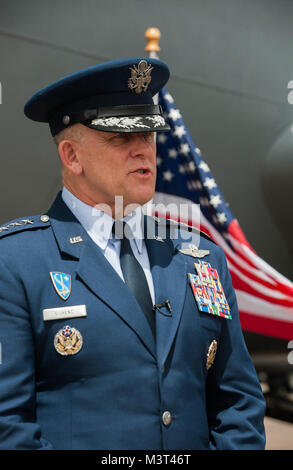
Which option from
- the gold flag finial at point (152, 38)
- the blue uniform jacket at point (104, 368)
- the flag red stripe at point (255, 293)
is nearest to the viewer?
the blue uniform jacket at point (104, 368)

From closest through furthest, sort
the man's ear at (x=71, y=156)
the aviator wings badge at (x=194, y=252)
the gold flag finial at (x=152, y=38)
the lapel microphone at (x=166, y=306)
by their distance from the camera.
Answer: the lapel microphone at (x=166, y=306)
the man's ear at (x=71, y=156)
the aviator wings badge at (x=194, y=252)
the gold flag finial at (x=152, y=38)

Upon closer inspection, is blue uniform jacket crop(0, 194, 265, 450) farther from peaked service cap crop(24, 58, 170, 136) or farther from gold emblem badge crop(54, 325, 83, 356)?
peaked service cap crop(24, 58, 170, 136)

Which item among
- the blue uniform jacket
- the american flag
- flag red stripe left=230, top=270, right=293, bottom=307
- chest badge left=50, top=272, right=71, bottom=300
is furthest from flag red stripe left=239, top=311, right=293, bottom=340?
chest badge left=50, top=272, right=71, bottom=300

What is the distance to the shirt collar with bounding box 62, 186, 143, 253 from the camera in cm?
168

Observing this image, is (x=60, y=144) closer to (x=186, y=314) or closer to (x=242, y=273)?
(x=186, y=314)

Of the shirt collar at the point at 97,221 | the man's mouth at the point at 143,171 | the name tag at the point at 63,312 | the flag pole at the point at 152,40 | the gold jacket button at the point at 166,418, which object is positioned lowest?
the gold jacket button at the point at 166,418

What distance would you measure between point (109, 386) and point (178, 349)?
0.21 m

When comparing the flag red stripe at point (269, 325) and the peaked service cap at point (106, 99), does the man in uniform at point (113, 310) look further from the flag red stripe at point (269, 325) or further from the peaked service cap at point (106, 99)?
the flag red stripe at point (269, 325)

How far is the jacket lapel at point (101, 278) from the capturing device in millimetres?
1528

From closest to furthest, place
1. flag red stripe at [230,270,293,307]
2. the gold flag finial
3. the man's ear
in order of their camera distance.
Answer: the man's ear, flag red stripe at [230,270,293,307], the gold flag finial

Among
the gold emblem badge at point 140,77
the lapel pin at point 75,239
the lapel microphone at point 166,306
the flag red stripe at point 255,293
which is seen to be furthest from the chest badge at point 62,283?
the flag red stripe at point 255,293

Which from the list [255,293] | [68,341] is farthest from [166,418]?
[255,293]

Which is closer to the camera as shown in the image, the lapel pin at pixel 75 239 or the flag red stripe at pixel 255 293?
the lapel pin at pixel 75 239
